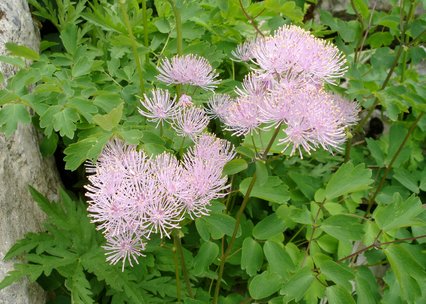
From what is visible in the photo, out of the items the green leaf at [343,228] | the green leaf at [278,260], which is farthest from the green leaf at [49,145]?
the green leaf at [343,228]

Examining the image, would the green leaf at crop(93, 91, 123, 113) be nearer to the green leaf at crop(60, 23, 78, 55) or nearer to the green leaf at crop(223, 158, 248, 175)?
the green leaf at crop(60, 23, 78, 55)

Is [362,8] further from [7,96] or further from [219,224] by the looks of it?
[7,96]

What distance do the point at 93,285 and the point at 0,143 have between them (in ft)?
1.76

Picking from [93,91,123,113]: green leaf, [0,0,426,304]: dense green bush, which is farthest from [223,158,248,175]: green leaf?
[93,91,123,113]: green leaf

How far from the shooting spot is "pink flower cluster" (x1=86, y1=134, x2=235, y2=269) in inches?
48.8

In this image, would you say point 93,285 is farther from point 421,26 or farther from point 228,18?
point 421,26

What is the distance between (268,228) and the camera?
1.52m

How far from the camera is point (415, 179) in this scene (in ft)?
6.95

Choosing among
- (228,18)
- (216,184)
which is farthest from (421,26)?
(216,184)

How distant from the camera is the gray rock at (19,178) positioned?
1.66 metres

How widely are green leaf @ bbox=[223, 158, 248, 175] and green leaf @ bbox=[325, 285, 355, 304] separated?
44 centimetres

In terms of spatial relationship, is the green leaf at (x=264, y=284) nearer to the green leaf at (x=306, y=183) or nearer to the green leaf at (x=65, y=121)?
the green leaf at (x=306, y=183)

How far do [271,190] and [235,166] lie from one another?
20 cm

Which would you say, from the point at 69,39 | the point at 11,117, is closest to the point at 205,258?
the point at 11,117
